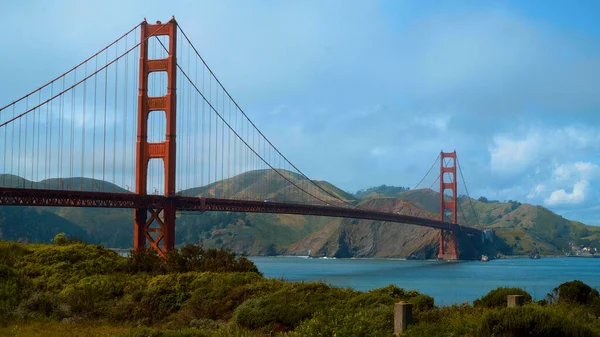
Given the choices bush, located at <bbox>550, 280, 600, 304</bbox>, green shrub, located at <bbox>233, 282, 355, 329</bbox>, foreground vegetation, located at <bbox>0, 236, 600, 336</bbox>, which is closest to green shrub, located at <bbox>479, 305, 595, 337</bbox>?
foreground vegetation, located at <bbox>0, 236, 600, 336</bbox>

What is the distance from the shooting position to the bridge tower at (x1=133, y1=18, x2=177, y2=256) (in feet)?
165

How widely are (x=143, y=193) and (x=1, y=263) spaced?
2737cm

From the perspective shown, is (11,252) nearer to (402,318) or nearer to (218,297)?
(218,297)

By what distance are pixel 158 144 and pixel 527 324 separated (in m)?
40.2

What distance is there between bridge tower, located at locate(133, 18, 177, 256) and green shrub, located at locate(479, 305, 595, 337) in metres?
38.1

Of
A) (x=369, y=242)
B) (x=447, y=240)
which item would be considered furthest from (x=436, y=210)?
(x=447, y=240)

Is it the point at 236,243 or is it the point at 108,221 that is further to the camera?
the point at 236,243

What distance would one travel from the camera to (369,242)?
16588cm

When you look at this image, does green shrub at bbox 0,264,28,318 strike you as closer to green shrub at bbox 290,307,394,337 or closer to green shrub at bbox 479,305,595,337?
green shrub at bbox 290,307,394,337

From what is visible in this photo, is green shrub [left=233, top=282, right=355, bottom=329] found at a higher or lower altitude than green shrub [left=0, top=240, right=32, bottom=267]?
lower

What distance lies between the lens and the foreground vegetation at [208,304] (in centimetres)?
1417

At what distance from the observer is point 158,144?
169ft

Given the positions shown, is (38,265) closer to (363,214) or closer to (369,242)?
(363,214)

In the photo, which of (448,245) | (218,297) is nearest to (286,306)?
(218,297)
